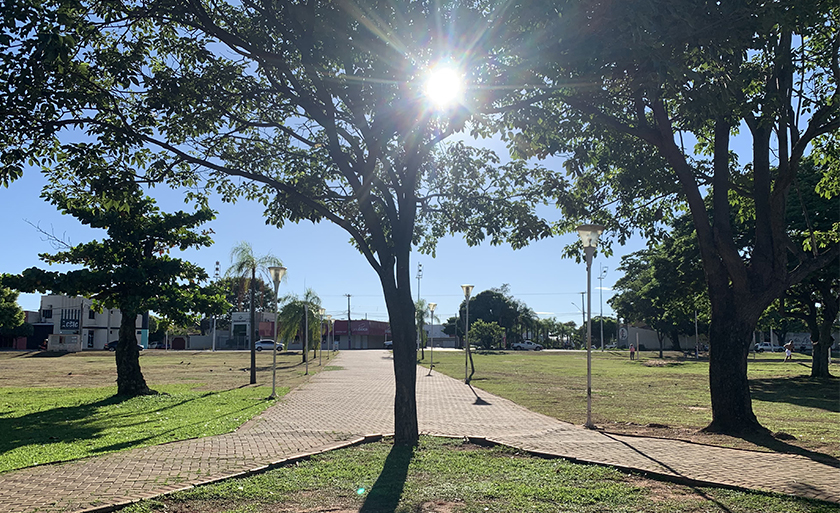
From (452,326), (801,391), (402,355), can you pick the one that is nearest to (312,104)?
(402,355)

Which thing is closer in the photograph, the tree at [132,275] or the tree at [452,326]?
the tree at [132,275]

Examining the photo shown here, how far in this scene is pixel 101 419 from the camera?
12.9 m

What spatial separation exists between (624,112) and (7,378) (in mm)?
25916

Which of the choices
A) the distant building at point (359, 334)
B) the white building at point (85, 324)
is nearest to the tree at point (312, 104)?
the white building at point (85, 324)

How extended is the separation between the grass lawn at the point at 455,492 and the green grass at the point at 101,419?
3113mm

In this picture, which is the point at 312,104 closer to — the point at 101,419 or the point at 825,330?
the point at 101,419

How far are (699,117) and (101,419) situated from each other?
481 inches

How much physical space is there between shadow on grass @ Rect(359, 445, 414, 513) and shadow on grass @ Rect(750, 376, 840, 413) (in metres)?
12.0

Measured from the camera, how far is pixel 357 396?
17.7 m

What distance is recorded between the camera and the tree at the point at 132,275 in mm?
16969

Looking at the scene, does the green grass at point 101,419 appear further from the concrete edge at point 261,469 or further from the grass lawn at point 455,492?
the grass lawn at point 455,492

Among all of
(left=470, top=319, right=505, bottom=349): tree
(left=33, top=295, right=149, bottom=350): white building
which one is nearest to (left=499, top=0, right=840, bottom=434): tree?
(left=470, top=319, right=505, bottom=349): tree

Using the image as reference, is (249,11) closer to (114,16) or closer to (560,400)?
(114,16)

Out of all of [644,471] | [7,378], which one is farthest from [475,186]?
[7,378]
